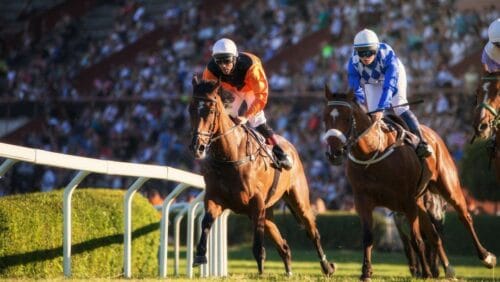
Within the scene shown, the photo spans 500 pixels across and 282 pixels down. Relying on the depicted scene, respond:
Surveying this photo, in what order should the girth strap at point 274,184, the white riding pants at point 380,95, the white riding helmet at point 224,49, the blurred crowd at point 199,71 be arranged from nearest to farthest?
the white riding helmet at point 224,49 → the girth strap at point 274,184 → the white riding pants at point 380,95 → the blurred crowd at point 199,71

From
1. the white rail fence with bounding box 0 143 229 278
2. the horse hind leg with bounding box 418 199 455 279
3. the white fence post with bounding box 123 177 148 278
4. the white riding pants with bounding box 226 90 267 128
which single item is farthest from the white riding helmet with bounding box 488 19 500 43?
the white fence post with bounding box 123 177 148 278

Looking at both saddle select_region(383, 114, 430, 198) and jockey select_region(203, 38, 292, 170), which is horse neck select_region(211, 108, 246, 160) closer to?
jockey select_region(203, 38, 292, 170)

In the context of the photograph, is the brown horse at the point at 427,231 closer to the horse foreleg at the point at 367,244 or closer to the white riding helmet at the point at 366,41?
the horse foreleg at the point at 367,244

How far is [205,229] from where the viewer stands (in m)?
7.91

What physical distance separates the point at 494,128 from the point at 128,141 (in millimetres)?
13748

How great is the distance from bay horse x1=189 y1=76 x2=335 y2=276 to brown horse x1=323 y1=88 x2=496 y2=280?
2.38 ft

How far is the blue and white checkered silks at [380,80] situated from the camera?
8.68 meters

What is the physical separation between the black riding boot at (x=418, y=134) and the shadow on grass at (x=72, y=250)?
244 centimetres

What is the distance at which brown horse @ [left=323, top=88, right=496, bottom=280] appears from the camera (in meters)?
7.89

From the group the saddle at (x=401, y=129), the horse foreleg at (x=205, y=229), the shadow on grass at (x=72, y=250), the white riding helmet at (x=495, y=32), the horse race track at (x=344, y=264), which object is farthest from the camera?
the horse race track at (x=344, y=264)

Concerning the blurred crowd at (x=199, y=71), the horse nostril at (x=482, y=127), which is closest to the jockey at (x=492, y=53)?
the horse nostril at (x=482, y=127)

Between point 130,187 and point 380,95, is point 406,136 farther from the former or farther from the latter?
point 130,187

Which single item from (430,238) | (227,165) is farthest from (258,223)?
(430,238)

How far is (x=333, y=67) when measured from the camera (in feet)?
69.6
